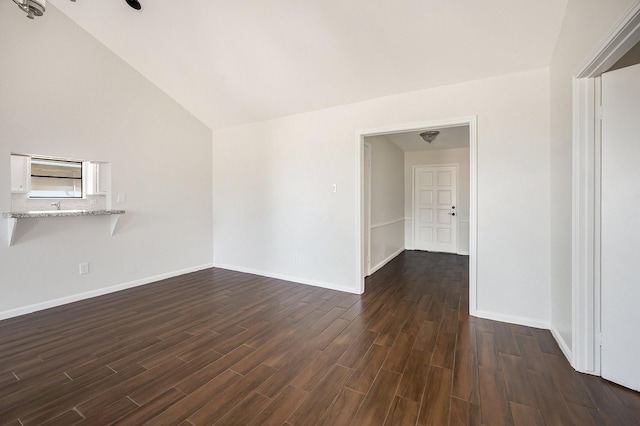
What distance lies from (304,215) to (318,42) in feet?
7.49

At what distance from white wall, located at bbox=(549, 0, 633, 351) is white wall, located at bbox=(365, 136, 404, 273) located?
2.52 meters

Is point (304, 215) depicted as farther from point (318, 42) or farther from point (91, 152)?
point (91, 152)

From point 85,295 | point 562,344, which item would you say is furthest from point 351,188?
point 85,295

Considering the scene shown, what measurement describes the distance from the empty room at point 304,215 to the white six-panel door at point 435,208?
210 cm

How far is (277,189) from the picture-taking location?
4.50 m

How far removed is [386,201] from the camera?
5773 millimetres

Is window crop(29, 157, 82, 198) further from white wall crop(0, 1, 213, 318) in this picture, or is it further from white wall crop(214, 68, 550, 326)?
white wall crop(214, 68, 550, 326)

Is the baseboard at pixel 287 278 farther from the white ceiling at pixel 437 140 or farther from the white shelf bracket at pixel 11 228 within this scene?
the white ceiling at pixel 437 140

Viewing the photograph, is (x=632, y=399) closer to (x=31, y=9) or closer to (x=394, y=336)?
(x=394, y=336)

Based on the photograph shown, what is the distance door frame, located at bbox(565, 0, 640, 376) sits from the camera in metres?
1.94

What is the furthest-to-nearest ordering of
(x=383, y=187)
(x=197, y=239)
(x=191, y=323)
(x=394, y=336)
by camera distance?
(x=383, y=187) < (x=197, y=239) < (x=191, y=323) < (x=394, y=336)

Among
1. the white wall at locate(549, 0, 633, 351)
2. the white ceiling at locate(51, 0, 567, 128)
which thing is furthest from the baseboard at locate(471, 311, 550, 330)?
the white ceiling at locate(51, 0, 567, 128)

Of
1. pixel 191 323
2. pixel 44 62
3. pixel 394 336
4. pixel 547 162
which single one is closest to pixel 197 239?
pixel 191 323

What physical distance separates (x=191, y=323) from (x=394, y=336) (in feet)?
6.87
